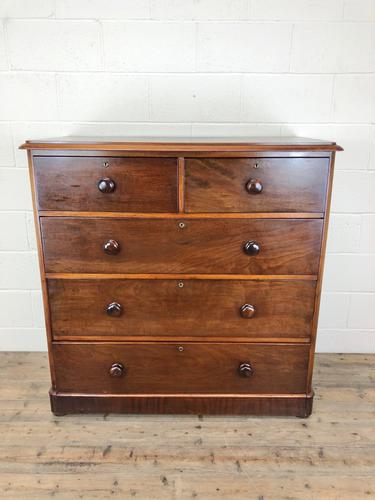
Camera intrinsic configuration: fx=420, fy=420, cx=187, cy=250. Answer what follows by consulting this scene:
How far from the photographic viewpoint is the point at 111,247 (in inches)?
62.6

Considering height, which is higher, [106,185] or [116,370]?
[106,185]

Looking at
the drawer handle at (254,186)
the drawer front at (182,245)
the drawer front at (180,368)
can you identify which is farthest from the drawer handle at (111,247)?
the drawer handle at (254,186)

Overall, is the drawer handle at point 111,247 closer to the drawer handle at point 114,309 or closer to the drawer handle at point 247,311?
the drawer handle at point 114,309

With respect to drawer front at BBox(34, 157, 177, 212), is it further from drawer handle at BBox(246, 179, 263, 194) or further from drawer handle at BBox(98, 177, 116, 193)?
drawer handle at BBox(246, 179, 263, 194)

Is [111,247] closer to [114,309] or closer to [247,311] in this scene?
[114,309]

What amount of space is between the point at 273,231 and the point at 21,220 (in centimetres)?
133

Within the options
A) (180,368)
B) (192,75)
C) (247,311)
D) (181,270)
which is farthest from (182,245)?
(192,75)

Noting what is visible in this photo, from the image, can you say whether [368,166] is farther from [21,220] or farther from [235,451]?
[21,220]

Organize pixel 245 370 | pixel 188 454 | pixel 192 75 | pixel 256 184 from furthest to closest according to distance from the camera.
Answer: pixel 192 75 → pixel 245 370 → pixel 188 454 → pixel 256 184

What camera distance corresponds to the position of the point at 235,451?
5.36 ft

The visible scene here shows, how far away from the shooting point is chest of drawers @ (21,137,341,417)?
60.2 inches

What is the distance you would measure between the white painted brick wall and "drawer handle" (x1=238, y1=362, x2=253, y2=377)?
0.91 meters

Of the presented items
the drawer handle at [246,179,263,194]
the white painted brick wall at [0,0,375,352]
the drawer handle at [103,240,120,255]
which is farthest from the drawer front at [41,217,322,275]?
the white painted brick wall at [0,0,375,352]

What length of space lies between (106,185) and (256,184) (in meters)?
0.54
